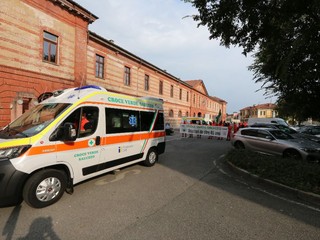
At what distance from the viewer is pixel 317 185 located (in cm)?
527

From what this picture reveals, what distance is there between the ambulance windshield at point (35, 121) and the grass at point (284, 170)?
18.8 feet

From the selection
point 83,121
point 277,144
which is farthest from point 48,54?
point 277,144

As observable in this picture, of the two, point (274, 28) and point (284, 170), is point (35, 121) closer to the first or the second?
point (284, 170)

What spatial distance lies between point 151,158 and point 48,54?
1035cm

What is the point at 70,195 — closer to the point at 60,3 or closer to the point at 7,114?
the point at 7,114

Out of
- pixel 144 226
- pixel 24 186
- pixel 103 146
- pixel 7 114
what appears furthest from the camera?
pixel 7 114

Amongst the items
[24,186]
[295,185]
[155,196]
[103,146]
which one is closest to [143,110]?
[103,146]

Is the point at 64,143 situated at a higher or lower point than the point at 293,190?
higher

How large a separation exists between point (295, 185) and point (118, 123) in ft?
16.1

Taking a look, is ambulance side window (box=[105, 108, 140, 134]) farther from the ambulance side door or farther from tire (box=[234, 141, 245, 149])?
tire (box=[234, 141, 245, 149])

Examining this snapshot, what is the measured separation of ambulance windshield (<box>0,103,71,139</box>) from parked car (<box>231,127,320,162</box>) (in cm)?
892

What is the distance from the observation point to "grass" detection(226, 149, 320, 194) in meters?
5.43

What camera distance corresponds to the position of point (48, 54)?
1366cm

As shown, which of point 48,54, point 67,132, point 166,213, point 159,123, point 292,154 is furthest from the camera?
point 48,54
